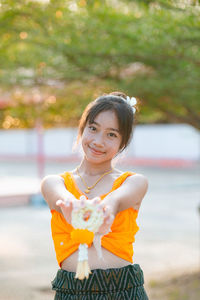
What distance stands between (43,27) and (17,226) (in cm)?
537

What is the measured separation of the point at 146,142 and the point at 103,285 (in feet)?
67.2

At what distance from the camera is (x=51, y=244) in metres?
6.90

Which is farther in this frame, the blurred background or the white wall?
the white wall

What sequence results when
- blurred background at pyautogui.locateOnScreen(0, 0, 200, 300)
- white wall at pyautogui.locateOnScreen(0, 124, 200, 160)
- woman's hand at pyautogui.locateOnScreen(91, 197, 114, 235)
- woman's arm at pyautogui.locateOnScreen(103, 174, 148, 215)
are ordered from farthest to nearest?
white wall at pyautogui.locateOnScreen(0, 124, 200, 160) < blurred background at pyautogui.locateOnScreen(0, 0, 200, 300) < woman's arm at pyautogui.locateOnScreen(103, 174, 148, 215) < woman's hand at pyautogui.locateOnScreen(91, 197, 114, 235)

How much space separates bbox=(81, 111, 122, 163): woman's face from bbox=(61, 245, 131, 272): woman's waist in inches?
11.9

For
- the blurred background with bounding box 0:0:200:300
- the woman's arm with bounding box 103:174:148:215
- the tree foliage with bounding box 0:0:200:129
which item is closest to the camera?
the woman's arm with bounding box 103:174:148:215

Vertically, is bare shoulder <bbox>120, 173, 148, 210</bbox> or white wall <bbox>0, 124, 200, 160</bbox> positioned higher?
white wall <bbox>0, 124, 200, 160</bbox>

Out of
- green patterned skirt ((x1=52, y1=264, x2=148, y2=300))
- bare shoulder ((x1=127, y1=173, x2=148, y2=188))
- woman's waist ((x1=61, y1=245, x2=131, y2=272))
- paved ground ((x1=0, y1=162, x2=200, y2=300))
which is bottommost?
green patterned skirt ((x1=52, y1=264, x2=148, y2=300))

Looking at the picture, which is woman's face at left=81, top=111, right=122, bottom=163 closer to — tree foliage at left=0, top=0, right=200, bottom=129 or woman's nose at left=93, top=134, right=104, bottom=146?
woman's nose at left=93, top=134, right=104, bottom=146

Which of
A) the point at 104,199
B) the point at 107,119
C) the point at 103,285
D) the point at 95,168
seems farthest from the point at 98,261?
the point at 107,119

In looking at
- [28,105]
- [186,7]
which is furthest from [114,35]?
[28,105]

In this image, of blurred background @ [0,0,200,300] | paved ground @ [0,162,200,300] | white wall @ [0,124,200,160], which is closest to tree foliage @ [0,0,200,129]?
blurred background @ [0,0,200,300]

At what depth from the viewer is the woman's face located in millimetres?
A: 1748

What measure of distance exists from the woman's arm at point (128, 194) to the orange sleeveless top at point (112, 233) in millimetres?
28
